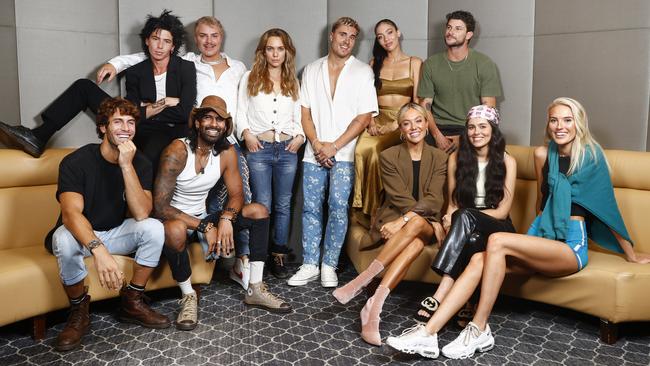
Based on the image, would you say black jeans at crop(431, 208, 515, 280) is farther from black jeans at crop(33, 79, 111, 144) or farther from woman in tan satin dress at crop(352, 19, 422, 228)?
black jeans at crop(33, 79, 111, 144)

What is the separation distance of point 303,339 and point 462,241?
948 mm

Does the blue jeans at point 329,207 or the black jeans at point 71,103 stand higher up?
the black jeans at point 71,103

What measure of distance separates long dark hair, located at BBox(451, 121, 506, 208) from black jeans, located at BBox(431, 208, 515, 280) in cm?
23

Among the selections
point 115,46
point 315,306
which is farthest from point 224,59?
point 315,306

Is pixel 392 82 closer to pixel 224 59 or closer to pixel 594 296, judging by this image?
pixel 224 59

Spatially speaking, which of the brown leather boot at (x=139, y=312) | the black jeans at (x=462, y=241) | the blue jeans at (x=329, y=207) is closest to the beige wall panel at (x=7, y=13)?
the brown leather boot at (x=139, y=312)

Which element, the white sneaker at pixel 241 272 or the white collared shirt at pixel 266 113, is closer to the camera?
the white sneaker at pixel 241 272

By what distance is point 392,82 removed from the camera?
4766 millimetres

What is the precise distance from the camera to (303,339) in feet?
11.8

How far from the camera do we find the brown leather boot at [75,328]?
340 cm

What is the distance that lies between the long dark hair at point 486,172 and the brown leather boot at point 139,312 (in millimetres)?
1755

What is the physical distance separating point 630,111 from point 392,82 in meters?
1.50

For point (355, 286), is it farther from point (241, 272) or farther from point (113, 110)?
point (113, 110)

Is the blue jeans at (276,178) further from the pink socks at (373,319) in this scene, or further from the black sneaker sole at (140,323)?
the pink socks at (373,319)
